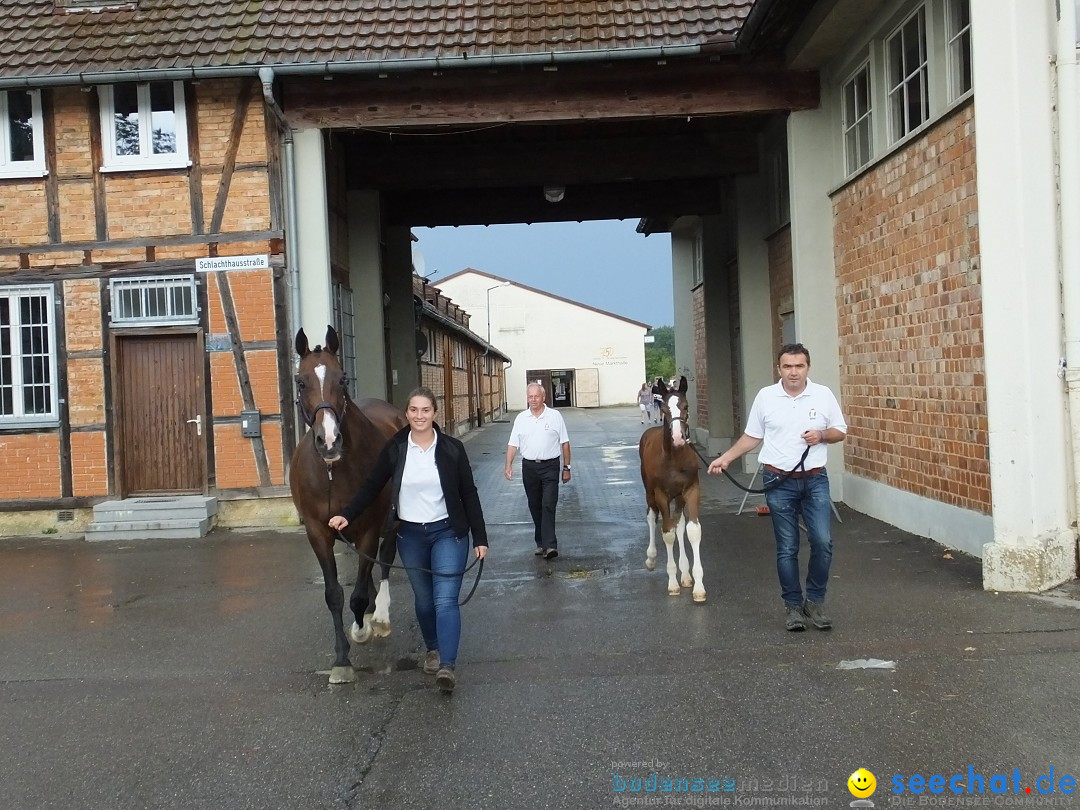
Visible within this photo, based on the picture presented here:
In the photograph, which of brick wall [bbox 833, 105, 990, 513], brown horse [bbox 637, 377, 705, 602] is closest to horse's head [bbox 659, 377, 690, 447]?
brown horse [bbox 637, 377, 705, 602]

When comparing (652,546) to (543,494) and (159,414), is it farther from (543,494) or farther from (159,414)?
(159,414)

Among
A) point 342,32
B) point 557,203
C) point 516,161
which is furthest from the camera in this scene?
point 557,203

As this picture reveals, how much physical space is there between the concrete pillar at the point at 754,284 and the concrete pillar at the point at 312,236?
23.6 feet

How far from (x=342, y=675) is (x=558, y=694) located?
130 cm

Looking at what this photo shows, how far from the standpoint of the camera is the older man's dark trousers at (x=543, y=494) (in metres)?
9.59

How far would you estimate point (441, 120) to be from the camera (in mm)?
11773

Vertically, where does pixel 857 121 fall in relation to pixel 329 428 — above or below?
above

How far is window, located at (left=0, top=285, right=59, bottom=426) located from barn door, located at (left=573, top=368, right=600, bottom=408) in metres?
57.3

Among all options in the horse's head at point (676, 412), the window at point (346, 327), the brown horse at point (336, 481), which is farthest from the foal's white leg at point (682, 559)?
A: the window at point (346, 327)

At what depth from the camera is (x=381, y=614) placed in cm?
685

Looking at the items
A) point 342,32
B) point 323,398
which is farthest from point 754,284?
point 323,398

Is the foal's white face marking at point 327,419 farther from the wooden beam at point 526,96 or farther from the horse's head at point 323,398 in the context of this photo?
the wooden beam at point 526,96

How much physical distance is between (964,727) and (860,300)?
7.29 metres

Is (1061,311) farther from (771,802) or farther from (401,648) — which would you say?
(401,648)
